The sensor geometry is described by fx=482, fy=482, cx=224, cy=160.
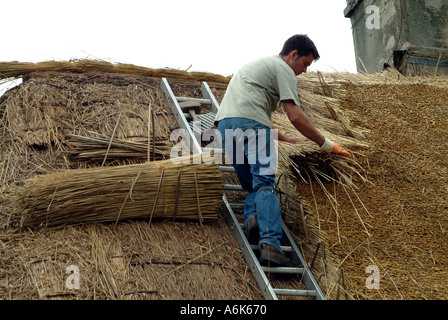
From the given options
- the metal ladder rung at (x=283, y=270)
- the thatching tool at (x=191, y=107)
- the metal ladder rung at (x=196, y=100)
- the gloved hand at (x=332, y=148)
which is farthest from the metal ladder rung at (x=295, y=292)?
the metal ladder rung at (x=196, y=100)

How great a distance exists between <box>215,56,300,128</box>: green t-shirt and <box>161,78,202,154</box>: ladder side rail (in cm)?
35

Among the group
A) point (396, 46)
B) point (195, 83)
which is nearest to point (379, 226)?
point (195, 83)

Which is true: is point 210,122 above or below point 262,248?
above

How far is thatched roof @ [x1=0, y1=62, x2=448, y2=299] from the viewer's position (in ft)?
8.48

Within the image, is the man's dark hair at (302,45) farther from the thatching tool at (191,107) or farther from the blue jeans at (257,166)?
the thatching tool at (191,107)

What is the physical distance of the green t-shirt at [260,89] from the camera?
10.2 feet

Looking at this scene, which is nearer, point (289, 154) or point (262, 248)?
point (262, 248)

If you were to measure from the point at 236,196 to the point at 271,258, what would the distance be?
2.56 ft

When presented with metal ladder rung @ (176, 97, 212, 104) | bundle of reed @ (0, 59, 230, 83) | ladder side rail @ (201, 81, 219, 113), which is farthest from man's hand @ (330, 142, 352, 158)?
bundle of reed @ (0, 59, 230, 83)

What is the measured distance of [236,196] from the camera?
3.51 m

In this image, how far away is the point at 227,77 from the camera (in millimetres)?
4840

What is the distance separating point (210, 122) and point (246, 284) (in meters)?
1.60

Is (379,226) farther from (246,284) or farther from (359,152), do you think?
(246,284)

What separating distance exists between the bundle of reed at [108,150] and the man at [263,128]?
0.53m
